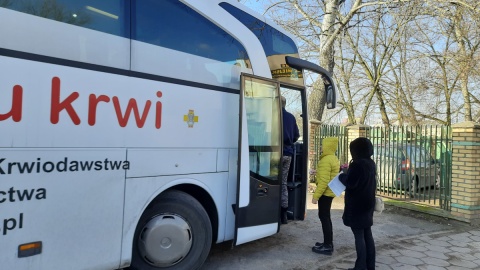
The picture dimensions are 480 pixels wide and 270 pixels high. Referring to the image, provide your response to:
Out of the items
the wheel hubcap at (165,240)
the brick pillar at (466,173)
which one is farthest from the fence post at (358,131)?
the wheel hubcap at (165,240)

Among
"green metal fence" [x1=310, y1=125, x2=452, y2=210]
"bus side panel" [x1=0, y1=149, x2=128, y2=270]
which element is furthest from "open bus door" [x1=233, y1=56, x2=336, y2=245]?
"green metal fence" [x1=310, y1=125, x2=452, y2=210]

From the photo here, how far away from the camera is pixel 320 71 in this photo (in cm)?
557

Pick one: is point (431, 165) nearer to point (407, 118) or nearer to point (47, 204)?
point (47, 204)

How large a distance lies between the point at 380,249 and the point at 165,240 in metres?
3.52

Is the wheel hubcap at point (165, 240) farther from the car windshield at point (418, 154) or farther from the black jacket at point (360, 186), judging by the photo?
the car windshield at point (418, 154)

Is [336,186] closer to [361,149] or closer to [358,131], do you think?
[361,149]

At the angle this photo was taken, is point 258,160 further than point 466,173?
No

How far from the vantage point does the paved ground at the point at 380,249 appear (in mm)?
4824

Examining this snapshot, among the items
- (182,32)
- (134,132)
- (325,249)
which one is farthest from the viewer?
(325,249)

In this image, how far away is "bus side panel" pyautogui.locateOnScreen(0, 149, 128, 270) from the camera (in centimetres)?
277

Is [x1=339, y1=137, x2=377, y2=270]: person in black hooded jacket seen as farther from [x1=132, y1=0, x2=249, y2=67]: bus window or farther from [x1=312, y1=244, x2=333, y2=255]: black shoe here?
[x1=132, y1=0, x2=249, y2=67]: bus window

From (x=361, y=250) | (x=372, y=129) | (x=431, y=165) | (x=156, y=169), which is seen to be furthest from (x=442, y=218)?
(x=156, y=169)

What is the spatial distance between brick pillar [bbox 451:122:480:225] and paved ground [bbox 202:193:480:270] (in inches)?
11.5

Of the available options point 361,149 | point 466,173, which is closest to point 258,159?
point 361,149
